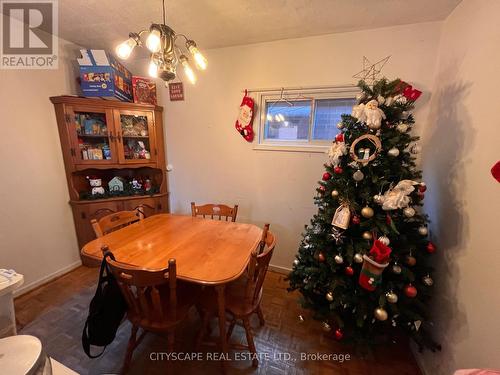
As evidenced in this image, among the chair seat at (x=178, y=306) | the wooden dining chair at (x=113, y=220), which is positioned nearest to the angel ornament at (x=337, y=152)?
the chair seat at (x=178, y=306)

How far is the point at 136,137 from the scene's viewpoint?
2.39 metres

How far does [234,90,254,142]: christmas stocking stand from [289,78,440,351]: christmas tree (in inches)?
39.0

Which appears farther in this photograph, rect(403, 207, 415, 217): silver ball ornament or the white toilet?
rect(403, 207, 415, 217): silver ball ornament

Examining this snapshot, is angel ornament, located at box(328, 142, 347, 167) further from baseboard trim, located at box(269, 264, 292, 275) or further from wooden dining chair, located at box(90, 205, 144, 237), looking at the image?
wooden dining chair, located at box(90, 205, 144, 237)

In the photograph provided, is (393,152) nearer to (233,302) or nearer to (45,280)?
(233,302)

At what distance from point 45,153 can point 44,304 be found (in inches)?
53.2

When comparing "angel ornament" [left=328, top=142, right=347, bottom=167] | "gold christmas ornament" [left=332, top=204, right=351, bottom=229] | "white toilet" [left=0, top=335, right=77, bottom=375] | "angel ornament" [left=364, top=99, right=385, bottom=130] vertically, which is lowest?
"white toilet" [left=0, top=335, right=77, bottom=375]

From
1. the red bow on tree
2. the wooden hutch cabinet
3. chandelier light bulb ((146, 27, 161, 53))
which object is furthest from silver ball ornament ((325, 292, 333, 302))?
the wooden hutch cabinet

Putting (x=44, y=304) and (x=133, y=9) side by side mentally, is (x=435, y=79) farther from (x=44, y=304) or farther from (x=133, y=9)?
(x=44, y=304)

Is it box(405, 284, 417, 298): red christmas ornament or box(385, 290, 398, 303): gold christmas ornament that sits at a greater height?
box(405, 284, 417, 298): red christmas ornament

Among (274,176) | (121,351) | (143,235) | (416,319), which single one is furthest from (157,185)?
(416,319)

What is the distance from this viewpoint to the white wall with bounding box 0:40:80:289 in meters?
1.71

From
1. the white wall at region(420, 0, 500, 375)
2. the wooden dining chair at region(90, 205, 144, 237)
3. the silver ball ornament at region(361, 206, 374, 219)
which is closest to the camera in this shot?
the white wall at region(420, 0, 500, 375)

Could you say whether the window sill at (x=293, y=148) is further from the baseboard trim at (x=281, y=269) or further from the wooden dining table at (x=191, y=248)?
the baseboard trim at (x=281, y=269)
